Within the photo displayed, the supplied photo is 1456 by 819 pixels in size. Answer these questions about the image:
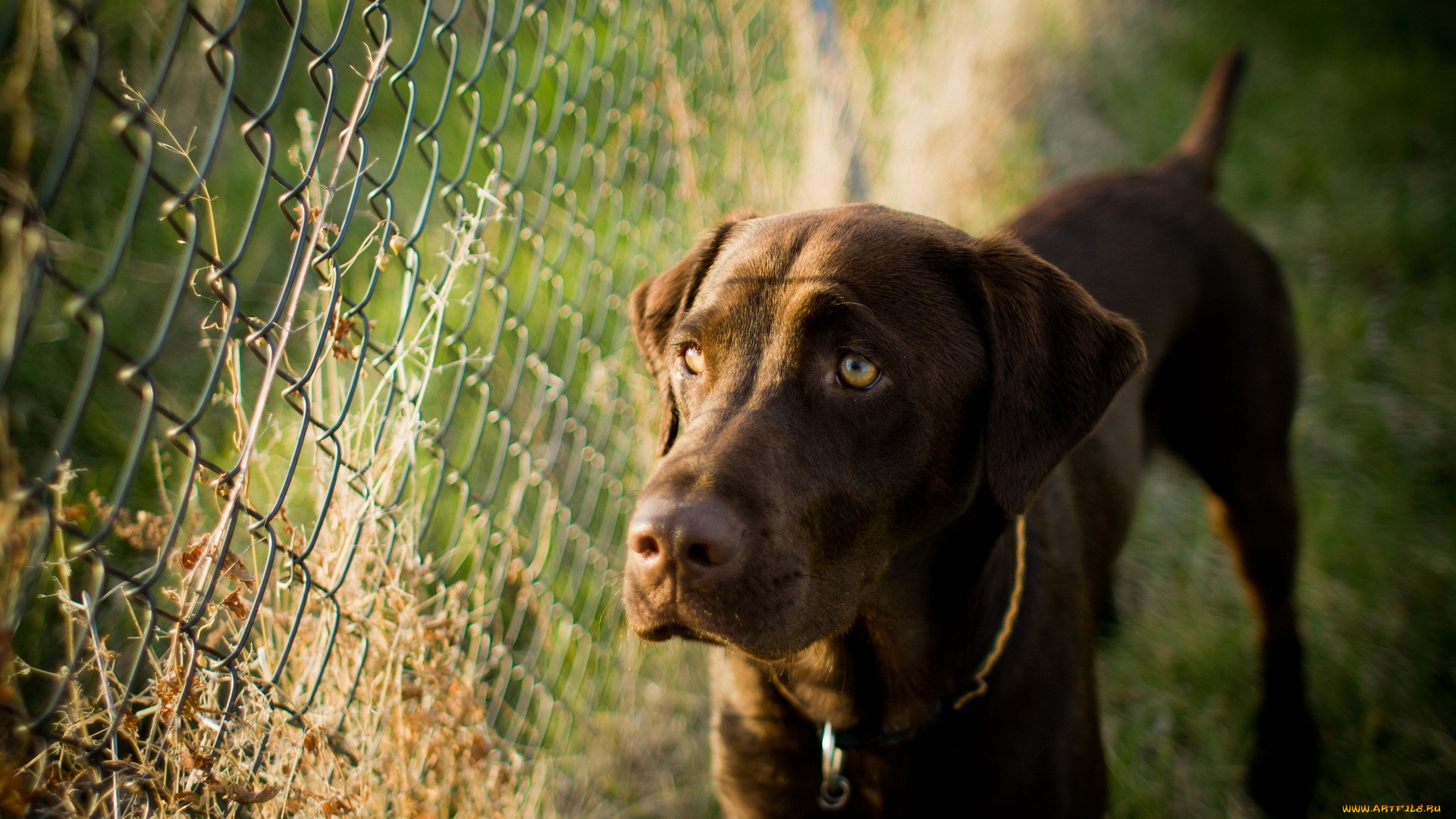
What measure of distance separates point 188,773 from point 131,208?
1.04 m

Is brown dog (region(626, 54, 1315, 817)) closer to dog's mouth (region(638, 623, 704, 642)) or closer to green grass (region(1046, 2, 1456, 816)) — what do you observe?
dog's mouth (region(638, 623, 704, 642))

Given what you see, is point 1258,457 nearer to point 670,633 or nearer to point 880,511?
point 880,511

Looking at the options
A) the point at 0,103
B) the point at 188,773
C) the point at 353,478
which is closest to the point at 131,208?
the point at 353,478

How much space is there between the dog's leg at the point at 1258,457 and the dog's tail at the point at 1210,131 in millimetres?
504

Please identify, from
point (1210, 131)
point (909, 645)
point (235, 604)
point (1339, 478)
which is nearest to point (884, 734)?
point (909, 645)

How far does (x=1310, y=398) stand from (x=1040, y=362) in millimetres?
3458

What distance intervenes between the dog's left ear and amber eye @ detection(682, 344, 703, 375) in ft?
2.09

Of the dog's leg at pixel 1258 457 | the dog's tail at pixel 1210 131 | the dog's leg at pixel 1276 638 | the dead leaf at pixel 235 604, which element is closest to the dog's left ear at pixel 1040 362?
the dog's leg at pixel 1258 457

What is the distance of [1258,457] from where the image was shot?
3023 mm

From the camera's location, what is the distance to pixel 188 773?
157cm

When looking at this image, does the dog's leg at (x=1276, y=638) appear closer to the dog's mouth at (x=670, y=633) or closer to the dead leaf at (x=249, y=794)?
the dog's mouth at (x=670, y=633)

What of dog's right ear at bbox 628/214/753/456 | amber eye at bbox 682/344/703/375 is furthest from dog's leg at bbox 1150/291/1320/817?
amber eye at bbox 682/344/703/375

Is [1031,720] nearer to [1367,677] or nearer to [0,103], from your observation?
[1367,677]

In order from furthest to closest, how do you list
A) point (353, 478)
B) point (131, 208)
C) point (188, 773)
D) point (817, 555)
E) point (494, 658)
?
point (494, 658)
point (353, 478)
point (817, 555)
point (188, 773)
point (131, 208)
